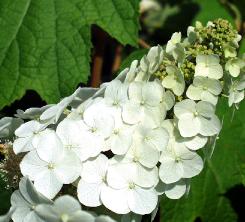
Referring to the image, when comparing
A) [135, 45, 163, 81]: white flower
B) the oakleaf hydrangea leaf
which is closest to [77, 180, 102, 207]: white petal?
[135, 45, 163, 81]: white flower

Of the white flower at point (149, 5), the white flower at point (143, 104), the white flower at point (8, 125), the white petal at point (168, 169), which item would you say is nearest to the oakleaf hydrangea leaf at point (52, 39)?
the white flower at point (8, 125)

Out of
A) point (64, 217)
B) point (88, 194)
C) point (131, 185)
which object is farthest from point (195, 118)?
point (64, 217)

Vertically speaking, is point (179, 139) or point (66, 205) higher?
point (179, 139)

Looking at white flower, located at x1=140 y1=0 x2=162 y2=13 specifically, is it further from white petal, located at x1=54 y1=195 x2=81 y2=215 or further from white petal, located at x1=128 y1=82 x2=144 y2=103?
white petal, located at x1=54 y1=195 x2=81 y2=215

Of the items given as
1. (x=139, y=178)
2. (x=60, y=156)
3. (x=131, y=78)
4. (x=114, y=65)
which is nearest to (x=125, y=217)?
(x=139, y=178)

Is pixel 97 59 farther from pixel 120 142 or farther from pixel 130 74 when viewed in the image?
pixel 120 142

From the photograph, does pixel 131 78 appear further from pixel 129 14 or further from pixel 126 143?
pixel 129 14
